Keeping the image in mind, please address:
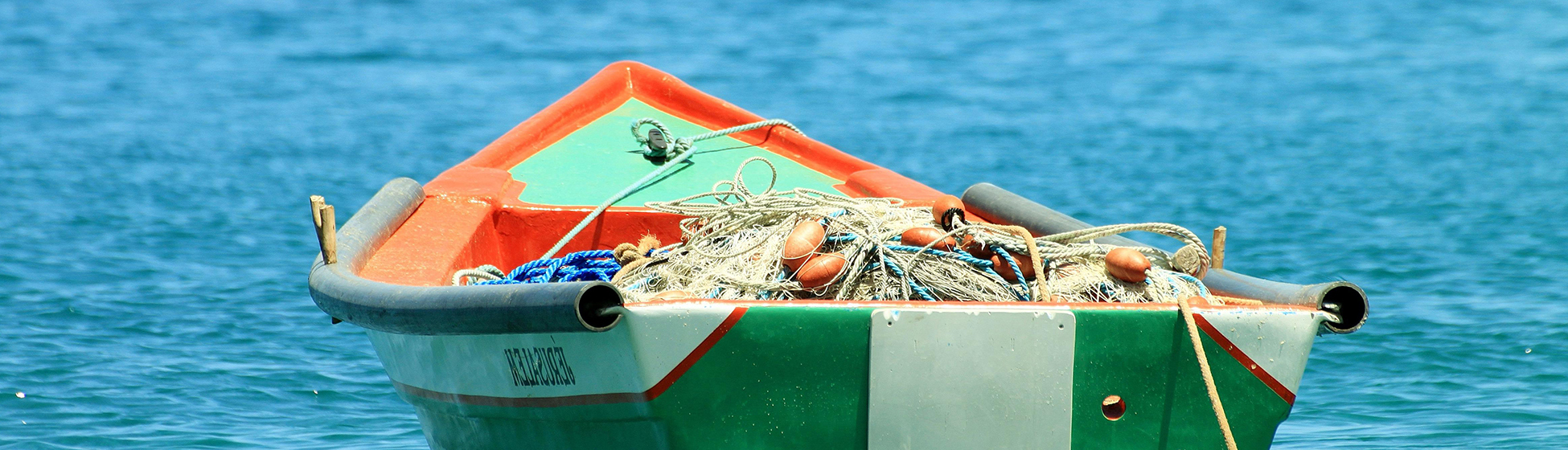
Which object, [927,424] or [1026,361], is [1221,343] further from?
[927,424]

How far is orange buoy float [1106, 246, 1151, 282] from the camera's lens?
10.1ft

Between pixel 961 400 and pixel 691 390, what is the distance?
505 millimetres

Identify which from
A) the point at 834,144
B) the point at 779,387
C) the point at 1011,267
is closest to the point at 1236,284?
the point at 1011,267

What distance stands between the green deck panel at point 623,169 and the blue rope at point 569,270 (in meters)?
0.97

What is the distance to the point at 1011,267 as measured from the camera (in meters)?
3.14

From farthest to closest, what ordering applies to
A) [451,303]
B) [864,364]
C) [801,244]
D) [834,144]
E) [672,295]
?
[834,144], [801,244], [672,295], [451,303], [864,364]

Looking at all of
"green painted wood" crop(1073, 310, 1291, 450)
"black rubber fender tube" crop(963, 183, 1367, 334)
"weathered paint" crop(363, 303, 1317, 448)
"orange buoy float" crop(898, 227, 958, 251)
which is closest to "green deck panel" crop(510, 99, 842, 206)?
"black rubber fender tube" crop(963, 183, 1367, 334)

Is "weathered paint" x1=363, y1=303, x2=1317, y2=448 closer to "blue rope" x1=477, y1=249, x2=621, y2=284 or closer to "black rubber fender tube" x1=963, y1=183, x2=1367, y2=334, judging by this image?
"black rubber fender tube" x1=963, y1=183, x2=1367, y2=334

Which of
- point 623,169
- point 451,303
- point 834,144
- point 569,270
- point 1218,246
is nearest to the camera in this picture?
point 451,303

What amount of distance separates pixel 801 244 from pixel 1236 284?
40.3 inches

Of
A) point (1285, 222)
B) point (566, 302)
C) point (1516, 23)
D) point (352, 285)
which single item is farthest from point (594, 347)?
point (1516, 23)

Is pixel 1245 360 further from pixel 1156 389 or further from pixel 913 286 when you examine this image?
pixel 913 286

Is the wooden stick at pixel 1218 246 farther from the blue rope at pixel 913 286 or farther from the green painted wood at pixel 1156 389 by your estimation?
the blue rope at pixel 913 286

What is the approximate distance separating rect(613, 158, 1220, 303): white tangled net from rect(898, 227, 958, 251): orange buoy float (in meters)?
0.02
